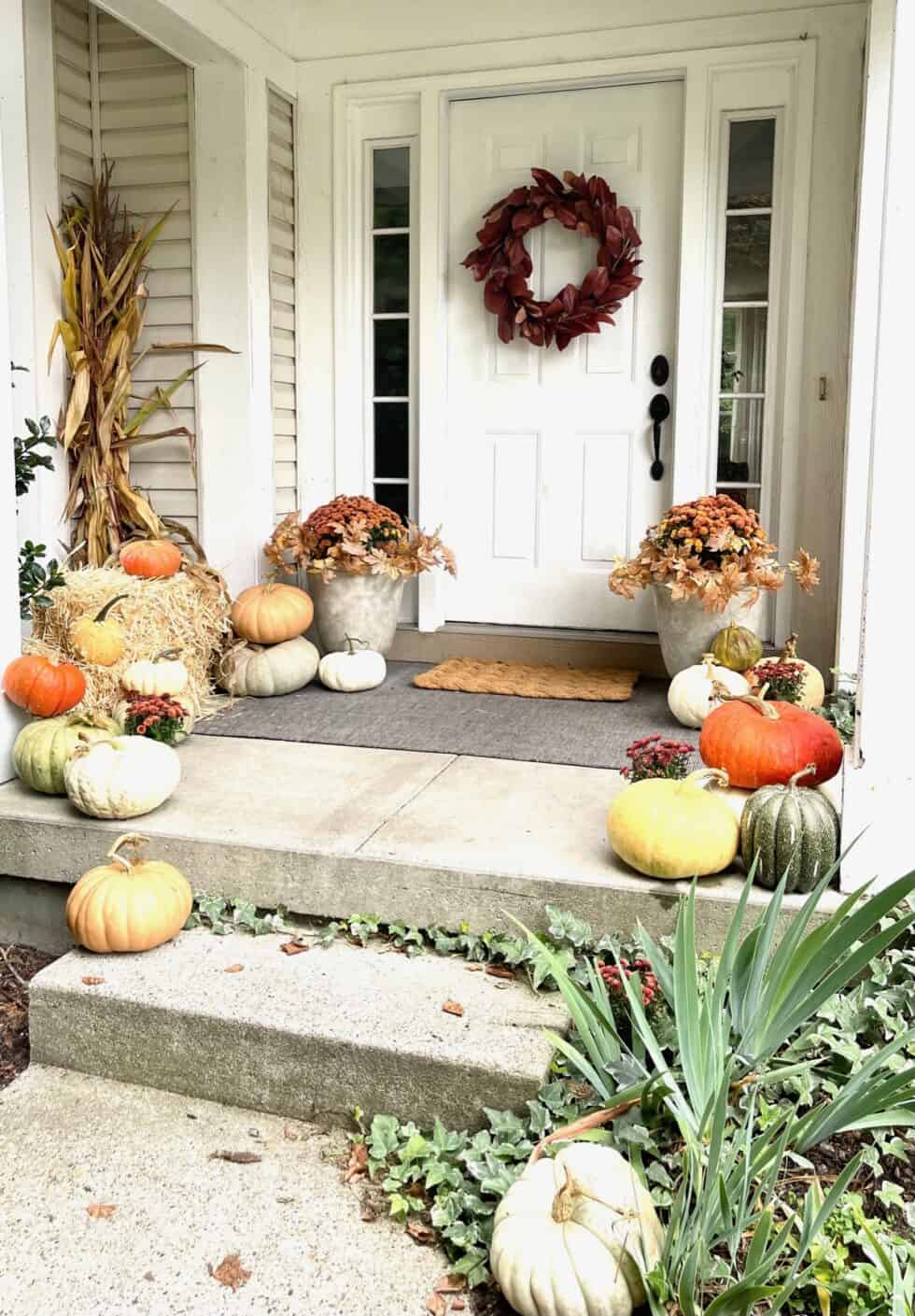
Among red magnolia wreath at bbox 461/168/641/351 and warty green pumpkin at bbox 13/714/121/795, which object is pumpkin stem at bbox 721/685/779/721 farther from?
red magnolia wreath at bbox 461/168/641/351

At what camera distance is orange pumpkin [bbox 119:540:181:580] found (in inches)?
156

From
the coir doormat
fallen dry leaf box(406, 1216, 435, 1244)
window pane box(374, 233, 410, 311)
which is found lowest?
fallen dry leaf box(406, 1216, 435, 1244)

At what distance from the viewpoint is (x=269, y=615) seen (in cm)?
413

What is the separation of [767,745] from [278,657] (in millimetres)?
2094

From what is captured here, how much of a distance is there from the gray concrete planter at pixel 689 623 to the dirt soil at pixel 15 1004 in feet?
7.52

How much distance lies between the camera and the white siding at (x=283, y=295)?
457cm

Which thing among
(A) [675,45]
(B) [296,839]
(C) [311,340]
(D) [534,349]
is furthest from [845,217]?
(B) [296,839]

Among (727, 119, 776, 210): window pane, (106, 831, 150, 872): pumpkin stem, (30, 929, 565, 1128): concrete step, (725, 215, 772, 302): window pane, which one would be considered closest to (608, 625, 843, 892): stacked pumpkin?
(30, 929, 565, 1128): concrete step

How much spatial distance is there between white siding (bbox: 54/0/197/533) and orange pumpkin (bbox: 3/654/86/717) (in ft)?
5.77

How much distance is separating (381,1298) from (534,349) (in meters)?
3.70

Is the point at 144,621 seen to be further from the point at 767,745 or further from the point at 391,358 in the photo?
the point at 767,745

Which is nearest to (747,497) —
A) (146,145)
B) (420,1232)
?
(146,145)

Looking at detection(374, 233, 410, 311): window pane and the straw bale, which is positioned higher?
detection(374, 233, 410, 311): window pane

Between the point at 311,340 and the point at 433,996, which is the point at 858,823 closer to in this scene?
the point at 433,996
